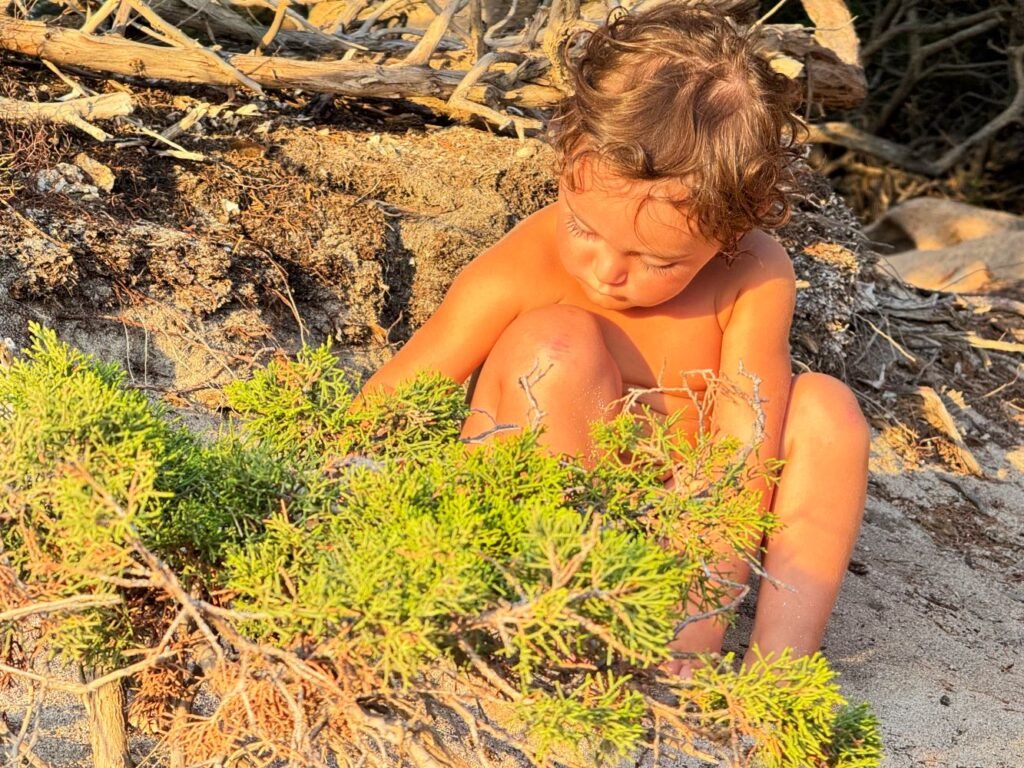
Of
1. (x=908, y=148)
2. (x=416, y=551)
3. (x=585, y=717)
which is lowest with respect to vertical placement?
(x=908, y=148)

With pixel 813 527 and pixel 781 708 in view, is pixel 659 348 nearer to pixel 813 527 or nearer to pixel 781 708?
pixel 813 527

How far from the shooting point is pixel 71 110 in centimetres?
311

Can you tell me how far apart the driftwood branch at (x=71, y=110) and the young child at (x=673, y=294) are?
3.84 feet

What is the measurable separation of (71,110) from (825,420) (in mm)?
1982

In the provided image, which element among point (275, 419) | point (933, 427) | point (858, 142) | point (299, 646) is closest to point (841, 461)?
point (275, 419)

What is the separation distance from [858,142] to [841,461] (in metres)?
5.76

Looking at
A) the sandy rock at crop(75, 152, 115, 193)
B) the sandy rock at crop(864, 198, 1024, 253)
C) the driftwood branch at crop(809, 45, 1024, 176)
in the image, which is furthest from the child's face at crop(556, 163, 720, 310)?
the driftwood branch at crop(809, 45, 1024, 176)

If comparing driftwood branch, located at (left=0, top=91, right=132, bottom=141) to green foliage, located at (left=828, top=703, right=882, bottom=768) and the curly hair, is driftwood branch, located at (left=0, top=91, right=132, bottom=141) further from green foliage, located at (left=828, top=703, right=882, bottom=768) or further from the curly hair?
green foliage, located at (left=828, top=703, right=882, bottom=768)

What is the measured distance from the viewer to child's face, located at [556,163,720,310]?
209cm

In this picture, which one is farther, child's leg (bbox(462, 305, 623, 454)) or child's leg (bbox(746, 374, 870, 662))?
child's leg (bbox(746, 374, 870, 662))

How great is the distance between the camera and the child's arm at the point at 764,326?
236cm

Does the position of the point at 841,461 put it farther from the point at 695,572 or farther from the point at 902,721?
the point at 695,572

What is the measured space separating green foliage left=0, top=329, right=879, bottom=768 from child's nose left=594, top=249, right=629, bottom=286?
26.9 inches

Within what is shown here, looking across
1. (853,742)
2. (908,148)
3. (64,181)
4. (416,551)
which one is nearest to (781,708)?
(853,742)
